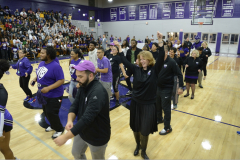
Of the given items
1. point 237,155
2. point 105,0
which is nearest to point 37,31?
point 105,0

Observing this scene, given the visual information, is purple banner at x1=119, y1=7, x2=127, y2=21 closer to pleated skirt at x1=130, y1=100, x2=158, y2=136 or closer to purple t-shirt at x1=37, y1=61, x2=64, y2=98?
purple t-shirt at x1=37, y1=61, x2=64, y2=98

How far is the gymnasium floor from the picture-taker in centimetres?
294

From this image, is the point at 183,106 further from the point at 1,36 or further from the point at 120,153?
the point at 1,36

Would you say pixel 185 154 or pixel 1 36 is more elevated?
pixel 1 36

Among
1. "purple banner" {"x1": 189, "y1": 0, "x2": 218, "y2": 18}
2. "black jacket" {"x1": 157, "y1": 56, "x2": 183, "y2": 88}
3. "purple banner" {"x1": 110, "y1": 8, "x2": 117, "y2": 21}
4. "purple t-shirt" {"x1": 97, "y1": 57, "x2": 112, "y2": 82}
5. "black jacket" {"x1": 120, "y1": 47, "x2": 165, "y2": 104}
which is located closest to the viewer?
"black jacket" {"x1": 120, "y1": 47, "x2": 165, "y2": 104}

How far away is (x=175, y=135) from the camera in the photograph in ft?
11.6

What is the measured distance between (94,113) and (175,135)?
8.35ft

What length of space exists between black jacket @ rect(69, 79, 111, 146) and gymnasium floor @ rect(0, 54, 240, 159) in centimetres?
126

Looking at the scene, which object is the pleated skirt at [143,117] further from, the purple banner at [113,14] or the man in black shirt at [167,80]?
the purple banner at [113,14]

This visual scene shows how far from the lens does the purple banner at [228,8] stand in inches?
675

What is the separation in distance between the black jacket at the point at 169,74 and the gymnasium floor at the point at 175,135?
1.13 m

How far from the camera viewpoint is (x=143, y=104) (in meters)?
2.57

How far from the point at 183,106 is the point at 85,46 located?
1533 centimetres

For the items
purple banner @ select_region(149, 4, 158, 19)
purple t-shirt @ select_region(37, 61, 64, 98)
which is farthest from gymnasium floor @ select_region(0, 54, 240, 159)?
purple banner @ select_region(149, 4, 158, 19)
